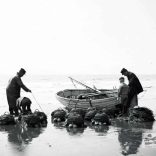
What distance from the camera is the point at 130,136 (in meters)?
11.4

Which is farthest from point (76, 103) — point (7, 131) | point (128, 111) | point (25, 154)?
point (25, 154)

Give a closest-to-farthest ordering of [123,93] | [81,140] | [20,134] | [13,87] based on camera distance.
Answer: [81,140] < [20,134] < [13,87] < [123,93]

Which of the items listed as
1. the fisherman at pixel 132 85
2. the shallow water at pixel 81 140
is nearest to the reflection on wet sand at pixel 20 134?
the shallow water at pixel 81 140

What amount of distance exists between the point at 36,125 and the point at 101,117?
267 centimetres

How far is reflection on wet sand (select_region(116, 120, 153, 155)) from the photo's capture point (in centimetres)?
955

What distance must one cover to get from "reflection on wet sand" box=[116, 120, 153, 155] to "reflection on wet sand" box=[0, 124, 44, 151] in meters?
2.96

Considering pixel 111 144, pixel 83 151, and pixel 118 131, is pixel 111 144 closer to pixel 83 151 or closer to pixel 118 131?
pixel 83 151

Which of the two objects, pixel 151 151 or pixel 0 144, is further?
pixel 0 144

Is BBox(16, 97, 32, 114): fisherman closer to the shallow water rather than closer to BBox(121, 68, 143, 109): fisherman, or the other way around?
the shallow water

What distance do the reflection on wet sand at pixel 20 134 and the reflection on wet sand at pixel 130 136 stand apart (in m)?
2.96

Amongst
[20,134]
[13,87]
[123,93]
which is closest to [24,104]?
[13,87]

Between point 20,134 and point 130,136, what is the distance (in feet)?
13.0

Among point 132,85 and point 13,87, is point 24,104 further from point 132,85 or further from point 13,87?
point 132,85

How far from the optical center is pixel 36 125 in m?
13.7
